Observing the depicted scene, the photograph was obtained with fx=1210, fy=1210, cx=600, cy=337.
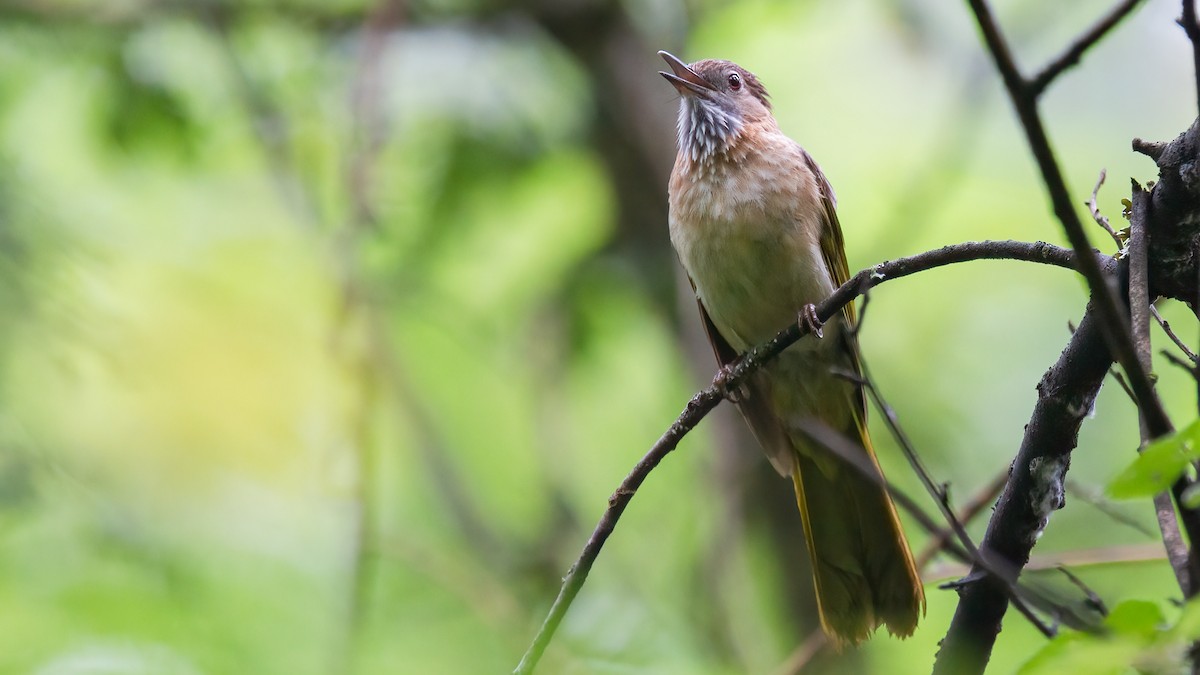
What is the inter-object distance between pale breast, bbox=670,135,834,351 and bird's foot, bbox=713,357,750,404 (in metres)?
0.21

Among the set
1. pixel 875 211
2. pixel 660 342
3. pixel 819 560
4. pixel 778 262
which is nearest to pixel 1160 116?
pixel 875 211

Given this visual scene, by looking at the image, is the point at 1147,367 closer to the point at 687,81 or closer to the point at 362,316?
the point at 687,81

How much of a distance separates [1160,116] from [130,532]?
7.16 metres

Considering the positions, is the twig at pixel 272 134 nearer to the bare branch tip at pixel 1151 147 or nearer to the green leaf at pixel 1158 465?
the bare branch tip at pixel 1151 147

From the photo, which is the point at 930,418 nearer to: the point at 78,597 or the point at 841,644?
the point at 841,644

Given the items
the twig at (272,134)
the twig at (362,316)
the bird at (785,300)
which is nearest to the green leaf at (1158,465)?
the bird at (785,300)

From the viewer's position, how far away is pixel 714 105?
5.36 m

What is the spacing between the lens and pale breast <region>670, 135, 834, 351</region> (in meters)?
4.53

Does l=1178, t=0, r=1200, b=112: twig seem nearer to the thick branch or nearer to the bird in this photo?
the thick branch

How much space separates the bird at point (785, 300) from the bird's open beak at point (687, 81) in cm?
38

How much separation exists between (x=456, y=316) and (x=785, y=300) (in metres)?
3.45

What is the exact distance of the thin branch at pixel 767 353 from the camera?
2410mm

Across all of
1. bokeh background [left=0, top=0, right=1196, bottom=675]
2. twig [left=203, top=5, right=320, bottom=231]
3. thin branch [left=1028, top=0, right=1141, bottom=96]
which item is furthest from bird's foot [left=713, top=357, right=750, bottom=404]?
twig [left=203, top=5, right=320, bottom=231]

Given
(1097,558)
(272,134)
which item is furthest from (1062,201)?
(272,134)
